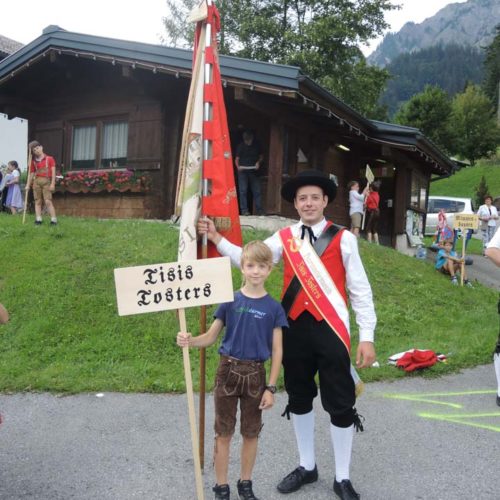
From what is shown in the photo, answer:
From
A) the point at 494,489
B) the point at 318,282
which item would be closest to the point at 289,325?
the point at 318,282

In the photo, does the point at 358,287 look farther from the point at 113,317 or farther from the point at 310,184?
the point at 113,317

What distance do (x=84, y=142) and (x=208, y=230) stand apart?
10.8m

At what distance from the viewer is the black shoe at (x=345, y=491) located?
119 inches

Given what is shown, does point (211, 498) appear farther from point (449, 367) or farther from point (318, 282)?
point (449, 367)

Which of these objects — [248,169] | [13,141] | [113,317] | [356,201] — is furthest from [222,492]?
[13,141]

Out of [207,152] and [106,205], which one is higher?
[207,152]

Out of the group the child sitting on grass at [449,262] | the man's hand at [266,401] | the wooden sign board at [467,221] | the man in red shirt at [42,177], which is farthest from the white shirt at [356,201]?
the man's hand at [266,401]

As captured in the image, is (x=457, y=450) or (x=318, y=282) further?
(x=457, y=450)

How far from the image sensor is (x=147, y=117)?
11984 millimetres

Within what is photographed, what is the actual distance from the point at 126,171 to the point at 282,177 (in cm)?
364

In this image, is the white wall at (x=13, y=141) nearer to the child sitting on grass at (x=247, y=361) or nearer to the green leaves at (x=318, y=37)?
the green leaves at (x=318, y=37)

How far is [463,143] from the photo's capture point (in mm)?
47875

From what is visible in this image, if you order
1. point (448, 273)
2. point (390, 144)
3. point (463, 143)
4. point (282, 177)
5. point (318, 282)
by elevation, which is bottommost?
point (448, 273)

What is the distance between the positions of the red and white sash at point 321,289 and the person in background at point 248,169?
7656 mm
